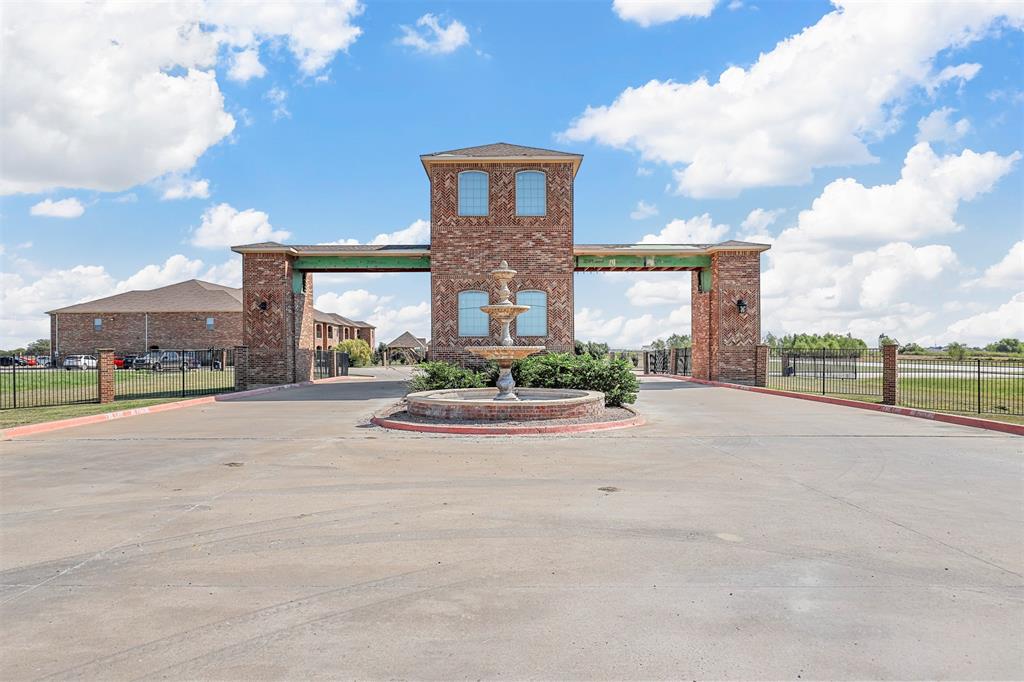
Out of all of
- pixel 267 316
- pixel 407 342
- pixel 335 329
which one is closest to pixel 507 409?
pixel 267 316

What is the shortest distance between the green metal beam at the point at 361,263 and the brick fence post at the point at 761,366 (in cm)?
1512

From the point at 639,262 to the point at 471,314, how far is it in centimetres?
841

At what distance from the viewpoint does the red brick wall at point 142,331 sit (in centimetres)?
5506

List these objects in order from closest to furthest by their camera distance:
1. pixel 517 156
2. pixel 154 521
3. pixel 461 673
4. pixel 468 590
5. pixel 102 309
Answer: pixel 461 673
pixel 468 590
pixel 154 521
pixel 517 156
pixel 102 309

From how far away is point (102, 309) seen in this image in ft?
183

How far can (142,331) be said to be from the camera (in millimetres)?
55375

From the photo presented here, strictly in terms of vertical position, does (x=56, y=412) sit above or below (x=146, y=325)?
below

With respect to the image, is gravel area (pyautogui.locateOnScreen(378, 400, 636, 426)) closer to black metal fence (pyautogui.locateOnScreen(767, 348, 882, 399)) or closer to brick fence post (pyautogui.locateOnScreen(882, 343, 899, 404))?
brick fence post (pyautogui.locateOnScreen(882, 343, 899, 404))

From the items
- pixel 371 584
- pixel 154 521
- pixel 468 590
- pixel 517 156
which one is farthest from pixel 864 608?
pixel 517 156

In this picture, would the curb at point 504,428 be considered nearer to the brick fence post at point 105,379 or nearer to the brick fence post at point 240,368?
the brick fence post at point 105,379

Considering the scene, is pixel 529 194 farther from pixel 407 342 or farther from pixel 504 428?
pixel 407 342

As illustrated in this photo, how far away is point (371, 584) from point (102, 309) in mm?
63340

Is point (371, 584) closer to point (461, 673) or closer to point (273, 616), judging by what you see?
point (273, 616)

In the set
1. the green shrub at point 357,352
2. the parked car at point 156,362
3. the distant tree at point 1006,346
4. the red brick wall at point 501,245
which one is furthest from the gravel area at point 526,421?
the distant tree at point 1006,346
